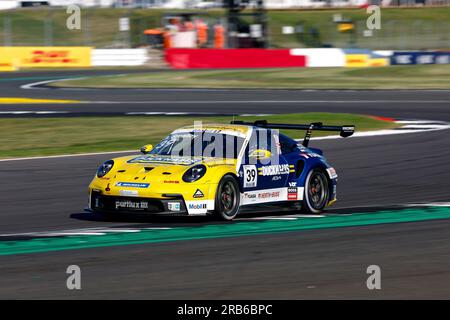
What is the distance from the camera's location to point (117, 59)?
52.3 meters

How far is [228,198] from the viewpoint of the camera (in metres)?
11.5

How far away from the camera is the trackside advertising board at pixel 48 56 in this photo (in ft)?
165

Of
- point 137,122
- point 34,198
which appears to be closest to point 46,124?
point 137,122

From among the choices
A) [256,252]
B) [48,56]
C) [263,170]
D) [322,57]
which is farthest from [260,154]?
[48,56]

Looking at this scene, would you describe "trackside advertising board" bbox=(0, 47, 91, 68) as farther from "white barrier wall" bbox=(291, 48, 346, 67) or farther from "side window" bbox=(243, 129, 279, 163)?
"side window" bbox=(243, 129, 279, 163)

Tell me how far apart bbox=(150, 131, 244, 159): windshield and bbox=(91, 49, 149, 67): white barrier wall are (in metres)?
40.4

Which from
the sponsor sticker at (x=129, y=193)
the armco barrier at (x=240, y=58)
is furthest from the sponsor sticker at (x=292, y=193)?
the armco barrier at (x=240, y=58)

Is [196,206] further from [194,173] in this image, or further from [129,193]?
[129,193]

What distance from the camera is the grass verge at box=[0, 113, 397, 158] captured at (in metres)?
19.5

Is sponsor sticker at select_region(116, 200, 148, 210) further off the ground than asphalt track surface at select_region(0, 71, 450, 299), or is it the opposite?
sponsor sticker at select_region(116, 200, 148, 210)

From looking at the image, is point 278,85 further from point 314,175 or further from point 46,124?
point 314,175

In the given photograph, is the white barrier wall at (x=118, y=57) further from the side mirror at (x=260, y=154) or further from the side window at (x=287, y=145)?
the side mirror at (x=260, y=154)

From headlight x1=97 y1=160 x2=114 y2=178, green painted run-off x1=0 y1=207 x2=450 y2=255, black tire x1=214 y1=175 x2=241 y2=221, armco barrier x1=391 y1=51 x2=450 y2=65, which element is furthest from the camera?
armco barrier x1=391 y1=51 x2=450 y2=65

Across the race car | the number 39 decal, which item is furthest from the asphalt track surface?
A: the number 39 decal
